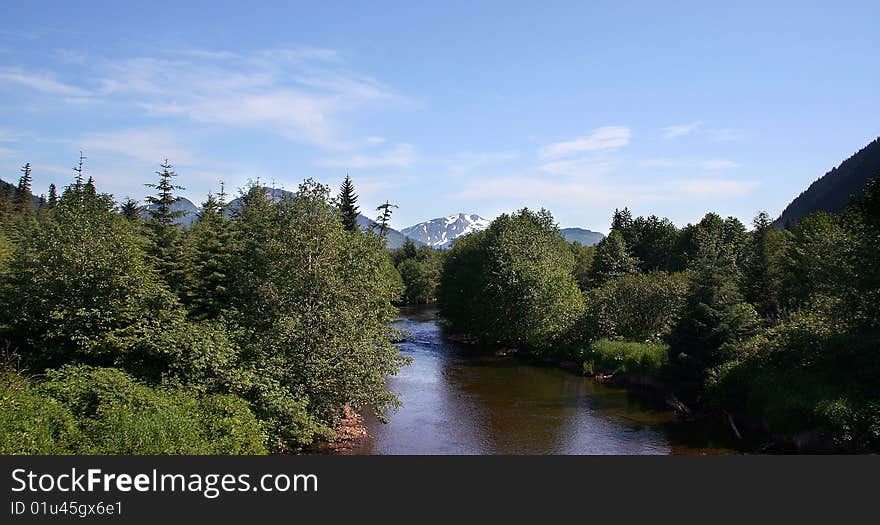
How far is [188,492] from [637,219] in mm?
90403

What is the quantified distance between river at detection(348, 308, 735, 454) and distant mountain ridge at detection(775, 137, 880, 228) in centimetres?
10901

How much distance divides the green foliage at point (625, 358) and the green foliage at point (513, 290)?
4.95 meters

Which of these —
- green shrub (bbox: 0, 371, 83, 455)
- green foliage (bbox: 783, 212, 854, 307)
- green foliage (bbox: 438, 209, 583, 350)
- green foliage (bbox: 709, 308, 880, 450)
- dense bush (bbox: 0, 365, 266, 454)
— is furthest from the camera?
green foliage (bbox: 438, 209, 583, 350)

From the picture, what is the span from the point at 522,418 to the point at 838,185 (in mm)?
163110

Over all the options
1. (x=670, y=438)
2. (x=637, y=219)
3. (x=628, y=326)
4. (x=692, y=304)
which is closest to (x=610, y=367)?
(x=628, y=326)

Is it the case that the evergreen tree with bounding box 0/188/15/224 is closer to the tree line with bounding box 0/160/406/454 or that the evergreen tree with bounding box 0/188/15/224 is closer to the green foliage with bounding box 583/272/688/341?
the tree line with bounding box 0/160/406/454

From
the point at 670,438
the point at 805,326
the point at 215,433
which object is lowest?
the point at 670,438

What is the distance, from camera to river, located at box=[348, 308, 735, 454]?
2664 cm

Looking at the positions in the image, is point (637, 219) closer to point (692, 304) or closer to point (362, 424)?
point (692, 304)

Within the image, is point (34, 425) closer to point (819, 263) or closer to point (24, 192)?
point (819, 263)

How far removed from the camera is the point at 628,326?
152 ft

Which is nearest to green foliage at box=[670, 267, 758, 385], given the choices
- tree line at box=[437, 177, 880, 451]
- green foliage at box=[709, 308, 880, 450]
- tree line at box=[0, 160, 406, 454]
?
tree line at box=[437, 177, 880, 451]

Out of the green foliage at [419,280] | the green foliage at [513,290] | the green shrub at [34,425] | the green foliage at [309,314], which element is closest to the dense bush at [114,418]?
the green shrub at [34,425]

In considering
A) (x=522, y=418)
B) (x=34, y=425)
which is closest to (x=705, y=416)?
(x=522, y=418)
